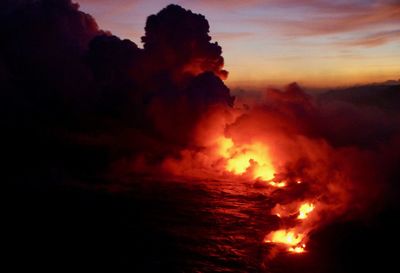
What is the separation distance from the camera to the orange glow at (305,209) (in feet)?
185

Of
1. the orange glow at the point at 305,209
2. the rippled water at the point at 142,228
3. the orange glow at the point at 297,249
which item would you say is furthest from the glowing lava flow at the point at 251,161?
the orange glow at the point at 297,249

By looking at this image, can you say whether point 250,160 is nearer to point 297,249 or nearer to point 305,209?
point 305,209

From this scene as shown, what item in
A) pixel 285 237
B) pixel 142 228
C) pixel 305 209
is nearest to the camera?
pixel 285 237

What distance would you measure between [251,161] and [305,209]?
78.4 feet

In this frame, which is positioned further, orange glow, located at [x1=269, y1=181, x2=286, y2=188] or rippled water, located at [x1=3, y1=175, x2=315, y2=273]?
orange glow, located at [x1=269, y1=181, x2=286, y2=188]

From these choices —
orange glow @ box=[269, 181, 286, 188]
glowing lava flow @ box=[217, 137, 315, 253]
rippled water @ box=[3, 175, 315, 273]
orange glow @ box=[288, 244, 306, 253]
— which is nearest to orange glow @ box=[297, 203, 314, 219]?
glowing lava flow @ box=[217, 137, 315, 253]

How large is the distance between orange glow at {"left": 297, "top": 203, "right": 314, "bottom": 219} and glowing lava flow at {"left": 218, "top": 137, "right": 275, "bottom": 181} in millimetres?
21105

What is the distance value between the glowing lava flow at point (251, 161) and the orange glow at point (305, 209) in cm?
2111

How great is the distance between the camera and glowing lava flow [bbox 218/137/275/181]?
Answer: 79.8m

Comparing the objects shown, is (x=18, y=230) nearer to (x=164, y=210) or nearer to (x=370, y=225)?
(x=164, y=210)

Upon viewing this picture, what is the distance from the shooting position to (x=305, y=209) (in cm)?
5744

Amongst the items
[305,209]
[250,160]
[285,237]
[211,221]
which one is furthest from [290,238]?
[250,160]

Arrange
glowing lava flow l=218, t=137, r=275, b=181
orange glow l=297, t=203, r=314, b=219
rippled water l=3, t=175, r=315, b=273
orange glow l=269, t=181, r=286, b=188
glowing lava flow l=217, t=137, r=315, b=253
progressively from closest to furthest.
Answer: rippled water l=3, t=175, r=315, b=273 < orange glow l=297, t=203, r=314, b=219 < orange glow l=269, t=181, r=286, b=188 < glowing lava flow l=217, t=137, r=315, b=253 < glowing lava flow l=218, t=137, r=275, b=181

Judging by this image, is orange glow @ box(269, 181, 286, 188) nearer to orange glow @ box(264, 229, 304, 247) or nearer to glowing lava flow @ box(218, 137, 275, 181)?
glowing lava flow @ box(218, 137, 275, 181)
